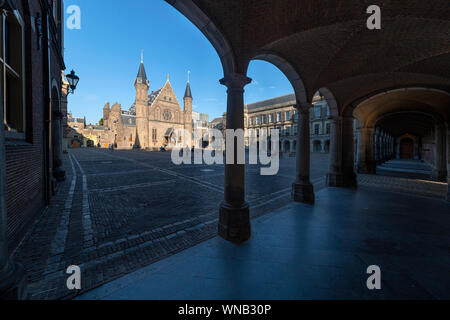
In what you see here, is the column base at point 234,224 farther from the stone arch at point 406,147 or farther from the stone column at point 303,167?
the stone arch at point 406,147

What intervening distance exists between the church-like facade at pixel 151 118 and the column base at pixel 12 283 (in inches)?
1872

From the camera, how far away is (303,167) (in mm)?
6215

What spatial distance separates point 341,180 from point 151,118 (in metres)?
47.1

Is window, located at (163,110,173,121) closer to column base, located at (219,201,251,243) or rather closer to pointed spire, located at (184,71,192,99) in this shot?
pointed spire, located at (184,71,192,99)

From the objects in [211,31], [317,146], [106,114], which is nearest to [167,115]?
[106,114]

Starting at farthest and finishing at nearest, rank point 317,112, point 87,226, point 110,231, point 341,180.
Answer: point 317,112
point 341,180
point 87,226
point 110,231

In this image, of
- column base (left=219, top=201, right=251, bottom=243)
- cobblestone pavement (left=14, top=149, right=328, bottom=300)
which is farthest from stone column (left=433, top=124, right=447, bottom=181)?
column base (left=219, top=201, right=251, bottom=243)

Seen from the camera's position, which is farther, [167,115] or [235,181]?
[167,115]

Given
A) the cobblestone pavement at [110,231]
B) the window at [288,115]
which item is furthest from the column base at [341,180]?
the window at [288,115]

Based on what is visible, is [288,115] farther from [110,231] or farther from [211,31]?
[110,231]

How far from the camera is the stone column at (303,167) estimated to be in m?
6.10

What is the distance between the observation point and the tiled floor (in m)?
2.30

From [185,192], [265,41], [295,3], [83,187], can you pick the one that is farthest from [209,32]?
[83,187]

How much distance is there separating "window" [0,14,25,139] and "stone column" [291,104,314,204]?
7410 millimetres
